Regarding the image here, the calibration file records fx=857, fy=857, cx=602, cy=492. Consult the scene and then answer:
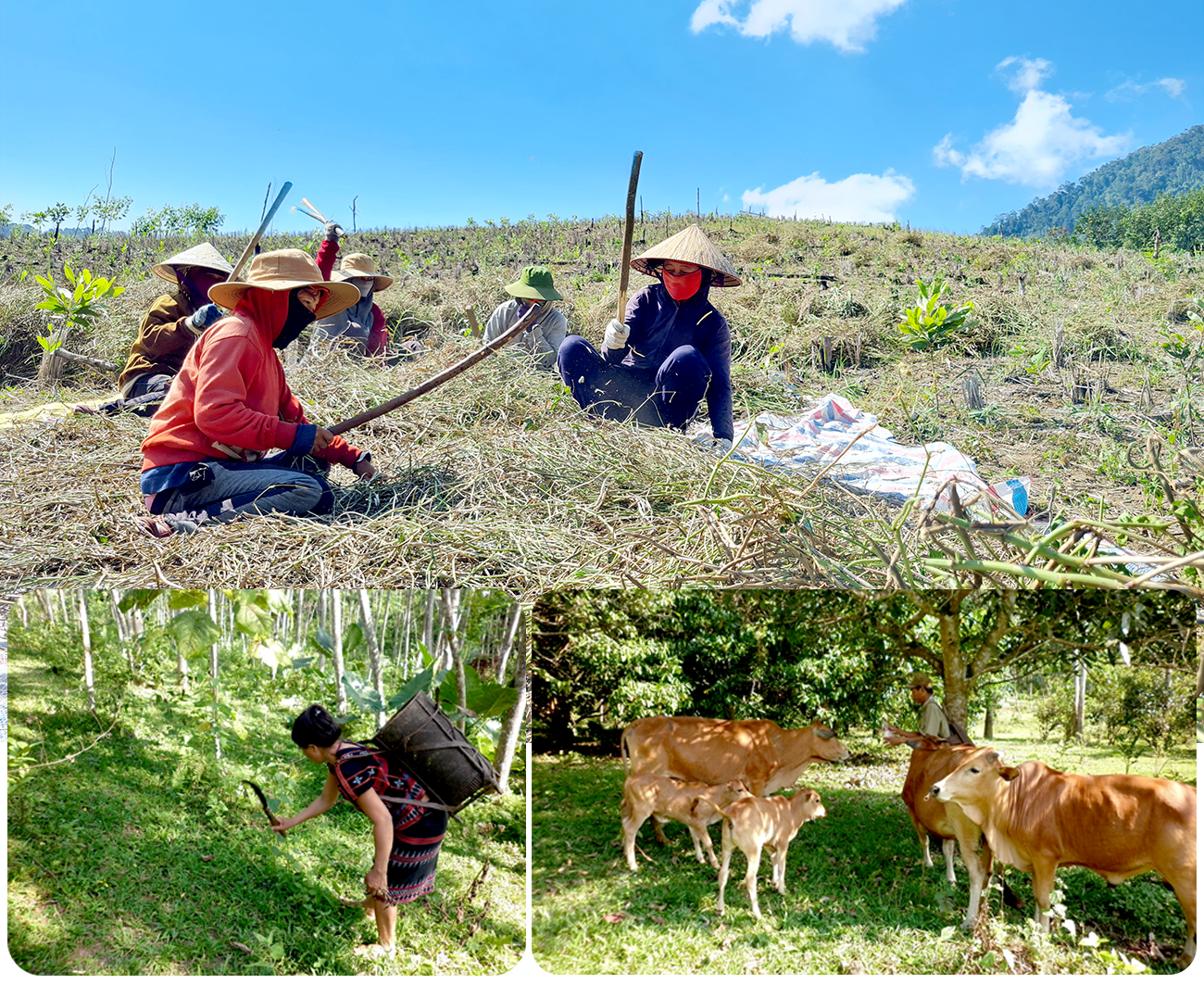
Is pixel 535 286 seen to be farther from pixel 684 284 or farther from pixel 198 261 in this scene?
pixel 198 261

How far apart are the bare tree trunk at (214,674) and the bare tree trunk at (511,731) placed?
26.3 inches

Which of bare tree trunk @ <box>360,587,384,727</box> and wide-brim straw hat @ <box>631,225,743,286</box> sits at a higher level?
wide-brim straw hat @ <box>631,225,743,286</box>

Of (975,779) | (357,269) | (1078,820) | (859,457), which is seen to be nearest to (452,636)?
(975,779)

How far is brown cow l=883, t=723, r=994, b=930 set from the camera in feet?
6.51

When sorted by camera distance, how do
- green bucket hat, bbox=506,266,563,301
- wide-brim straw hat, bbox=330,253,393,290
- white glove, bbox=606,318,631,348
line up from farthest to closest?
1. wide-brim straw hat, bbox=330,253,393,290
2. green bucket hat, bbox=506,266,563,301
3. white glove, bbox=606,318,631,348

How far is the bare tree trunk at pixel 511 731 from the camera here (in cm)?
192

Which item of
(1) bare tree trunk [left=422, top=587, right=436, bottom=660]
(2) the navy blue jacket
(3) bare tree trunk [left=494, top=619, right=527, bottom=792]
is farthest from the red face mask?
(3) bare tree trunk [left=494, top=619, right=527, bottom=792]

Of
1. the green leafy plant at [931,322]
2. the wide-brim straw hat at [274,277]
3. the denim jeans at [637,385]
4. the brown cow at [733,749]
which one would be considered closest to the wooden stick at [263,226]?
the wide-brim straw hat at [274,277]

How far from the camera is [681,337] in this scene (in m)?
4.50

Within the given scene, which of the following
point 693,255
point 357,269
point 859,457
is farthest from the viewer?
point 357,269

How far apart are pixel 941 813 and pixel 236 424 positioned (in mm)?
2452

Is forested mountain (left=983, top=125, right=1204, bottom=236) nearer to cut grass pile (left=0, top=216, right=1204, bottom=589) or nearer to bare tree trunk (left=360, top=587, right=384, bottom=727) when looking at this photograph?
cut grass pile (left=0, top=216, right=1204, bottom=589)

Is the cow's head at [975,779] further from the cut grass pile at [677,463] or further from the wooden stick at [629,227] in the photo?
the wooden stick at [629,227]

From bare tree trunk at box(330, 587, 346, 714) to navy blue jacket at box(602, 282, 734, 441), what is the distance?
99.4 inches
